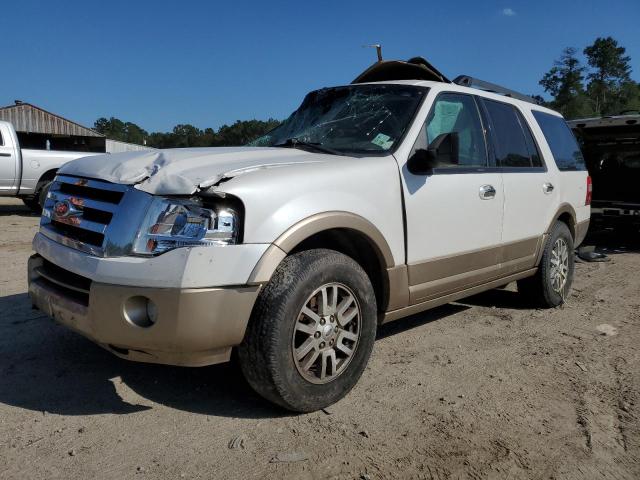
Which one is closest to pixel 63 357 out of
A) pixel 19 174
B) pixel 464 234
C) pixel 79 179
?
pixel 79 179

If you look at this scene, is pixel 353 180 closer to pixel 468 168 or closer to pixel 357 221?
pixel 357 221

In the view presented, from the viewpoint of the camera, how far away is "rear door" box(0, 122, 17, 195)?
11.9 m

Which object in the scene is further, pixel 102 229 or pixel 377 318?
pixel 377 318

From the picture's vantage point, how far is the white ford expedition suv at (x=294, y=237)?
8.32ft

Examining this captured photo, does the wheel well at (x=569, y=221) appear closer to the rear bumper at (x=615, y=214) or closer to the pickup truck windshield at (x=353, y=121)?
the pickup truck windshield at (x=353, y=121)

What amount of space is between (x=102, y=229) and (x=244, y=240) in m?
0.75

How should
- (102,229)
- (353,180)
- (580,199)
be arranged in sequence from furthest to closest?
(580,199)
(353,180)
(102,229)

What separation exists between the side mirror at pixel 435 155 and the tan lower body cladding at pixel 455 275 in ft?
2.05

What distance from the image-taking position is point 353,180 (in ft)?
10.2

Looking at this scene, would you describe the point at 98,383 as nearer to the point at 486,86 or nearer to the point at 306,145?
the point at 306,145

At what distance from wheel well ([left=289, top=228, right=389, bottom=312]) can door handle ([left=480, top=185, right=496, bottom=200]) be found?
1177 mm

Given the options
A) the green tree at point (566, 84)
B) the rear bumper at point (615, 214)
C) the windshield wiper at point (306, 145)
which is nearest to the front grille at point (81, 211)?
the windshield wiper at point (306, 145)

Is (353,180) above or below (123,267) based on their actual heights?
above

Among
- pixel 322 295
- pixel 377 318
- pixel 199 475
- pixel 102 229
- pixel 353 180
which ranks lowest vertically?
pixel 199 475
